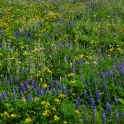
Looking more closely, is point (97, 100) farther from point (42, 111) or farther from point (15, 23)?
point (15, 23)

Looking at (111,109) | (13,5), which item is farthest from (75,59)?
(13,5)

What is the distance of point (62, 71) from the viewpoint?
7906mm

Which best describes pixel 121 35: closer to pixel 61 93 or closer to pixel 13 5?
pixel 61 93

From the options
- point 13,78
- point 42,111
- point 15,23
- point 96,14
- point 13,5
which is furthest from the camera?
point 13,5

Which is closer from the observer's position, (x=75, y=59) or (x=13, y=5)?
(x=75, y=59)

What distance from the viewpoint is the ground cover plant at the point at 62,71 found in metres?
6.08

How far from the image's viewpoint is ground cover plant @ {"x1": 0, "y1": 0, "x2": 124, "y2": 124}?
6082 mm

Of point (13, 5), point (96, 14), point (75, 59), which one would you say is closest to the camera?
point (75, 59)

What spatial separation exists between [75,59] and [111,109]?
8.26ft

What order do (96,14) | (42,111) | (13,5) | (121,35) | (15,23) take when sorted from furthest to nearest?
(13,5), (96,14), (15,23), (121,35), (42,111)

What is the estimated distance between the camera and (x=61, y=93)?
21.8ft

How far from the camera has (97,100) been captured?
264 inches

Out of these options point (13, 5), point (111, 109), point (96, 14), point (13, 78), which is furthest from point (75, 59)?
point (13, 5)

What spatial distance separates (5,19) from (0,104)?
641 cm
